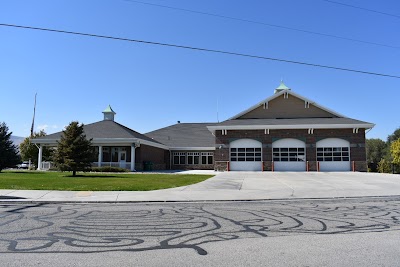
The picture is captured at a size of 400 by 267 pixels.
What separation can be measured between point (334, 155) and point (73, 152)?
81.9 ft

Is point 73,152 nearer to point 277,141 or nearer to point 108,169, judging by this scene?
point 108,169

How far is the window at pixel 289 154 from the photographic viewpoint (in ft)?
117

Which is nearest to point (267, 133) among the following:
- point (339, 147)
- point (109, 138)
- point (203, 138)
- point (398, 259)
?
point (339, 147)

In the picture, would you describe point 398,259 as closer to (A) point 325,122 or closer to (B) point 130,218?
(B) point 130,218

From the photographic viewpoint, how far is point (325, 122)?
3544cm

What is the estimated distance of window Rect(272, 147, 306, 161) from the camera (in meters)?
35.6

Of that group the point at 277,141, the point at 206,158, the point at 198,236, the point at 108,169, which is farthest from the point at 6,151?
the point at 198,236

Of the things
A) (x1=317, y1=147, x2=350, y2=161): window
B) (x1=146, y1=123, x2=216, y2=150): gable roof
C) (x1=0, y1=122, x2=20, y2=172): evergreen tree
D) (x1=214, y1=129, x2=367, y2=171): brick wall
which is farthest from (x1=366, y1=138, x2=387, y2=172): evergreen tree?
(x1=0, y1=122, x2=20, y2=172): evergreen tree

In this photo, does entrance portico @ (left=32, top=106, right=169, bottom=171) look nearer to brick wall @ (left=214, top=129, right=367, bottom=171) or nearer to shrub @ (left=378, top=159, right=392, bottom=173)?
brick wall @ (left=214, top=129, right=367, bottom=171)

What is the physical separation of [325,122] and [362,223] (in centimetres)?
2841

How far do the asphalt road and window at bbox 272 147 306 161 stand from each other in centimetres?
2439

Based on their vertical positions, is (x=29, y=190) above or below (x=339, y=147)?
below

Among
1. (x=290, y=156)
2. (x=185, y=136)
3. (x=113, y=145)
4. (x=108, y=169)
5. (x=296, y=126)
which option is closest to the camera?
(x=108, y=169)

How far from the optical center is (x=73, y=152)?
26.7m
